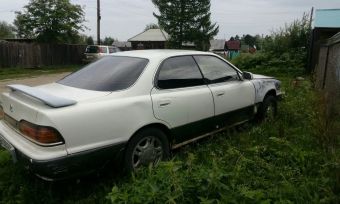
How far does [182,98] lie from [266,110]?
2.45m

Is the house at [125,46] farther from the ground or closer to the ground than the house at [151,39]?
closer to the ground

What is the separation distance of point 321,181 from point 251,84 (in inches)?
99.7

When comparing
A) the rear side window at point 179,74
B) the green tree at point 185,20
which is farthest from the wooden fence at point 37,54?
the rear side window at point 179,74

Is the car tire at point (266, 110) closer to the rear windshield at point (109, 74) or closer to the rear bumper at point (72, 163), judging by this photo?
the rear windshield at point (109, 74)

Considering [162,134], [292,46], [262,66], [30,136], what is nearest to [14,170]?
[30,136]

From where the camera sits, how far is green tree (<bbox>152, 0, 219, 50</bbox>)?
130 feet

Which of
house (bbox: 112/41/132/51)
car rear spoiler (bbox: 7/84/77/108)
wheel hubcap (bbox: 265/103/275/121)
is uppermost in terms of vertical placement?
car rear spoiler (bbox: 7/84/77/108)

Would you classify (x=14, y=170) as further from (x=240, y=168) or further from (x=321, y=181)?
(x=321, y=181)

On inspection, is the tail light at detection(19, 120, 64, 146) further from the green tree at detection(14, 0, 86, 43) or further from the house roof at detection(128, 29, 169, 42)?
the house roof at detection(128, 29, 169, 42)

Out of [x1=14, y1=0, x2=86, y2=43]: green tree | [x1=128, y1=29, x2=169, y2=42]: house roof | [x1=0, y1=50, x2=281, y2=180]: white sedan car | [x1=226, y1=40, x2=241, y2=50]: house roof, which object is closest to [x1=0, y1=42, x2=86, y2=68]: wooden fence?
[x1=14, y1=0, x2=86, y2=43]: green tree

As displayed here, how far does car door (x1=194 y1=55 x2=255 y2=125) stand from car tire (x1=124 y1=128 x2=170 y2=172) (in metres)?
1.12

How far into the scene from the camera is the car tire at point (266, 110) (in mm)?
6148

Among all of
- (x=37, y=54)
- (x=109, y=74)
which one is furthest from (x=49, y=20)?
(x=109, y=74)

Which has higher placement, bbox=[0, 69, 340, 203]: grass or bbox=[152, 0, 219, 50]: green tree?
bbox=[152, 0, 219, 50]: green tree
